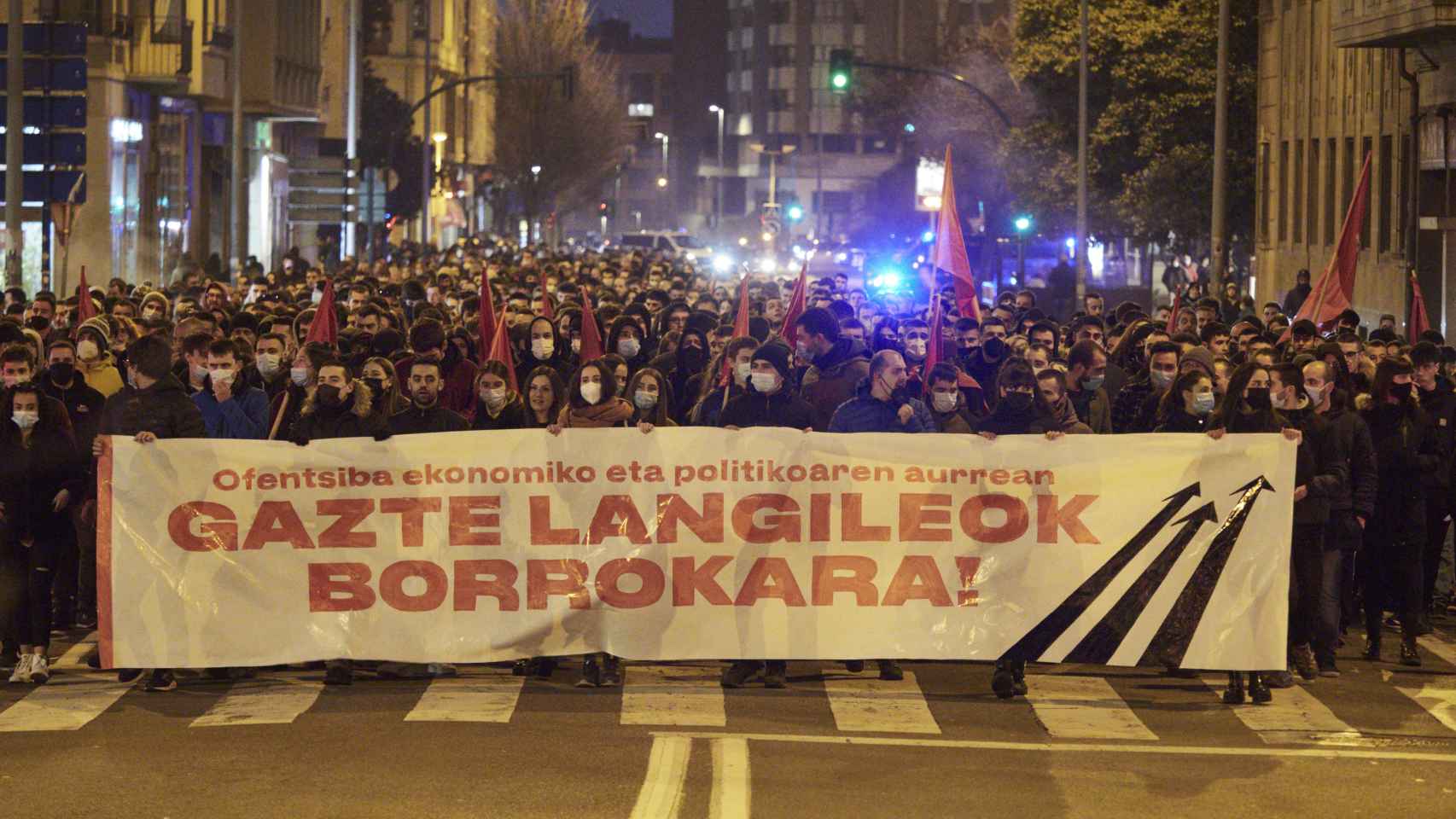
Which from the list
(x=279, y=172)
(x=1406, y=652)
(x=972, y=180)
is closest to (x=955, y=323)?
(x=1406, y=652)

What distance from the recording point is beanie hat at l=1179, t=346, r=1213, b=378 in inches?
574

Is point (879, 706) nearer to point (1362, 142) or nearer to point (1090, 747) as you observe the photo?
point (1090, 747)

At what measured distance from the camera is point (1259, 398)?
12.4 meters

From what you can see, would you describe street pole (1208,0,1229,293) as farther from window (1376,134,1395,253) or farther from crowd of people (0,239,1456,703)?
crowd of people (0,239,1456,703)

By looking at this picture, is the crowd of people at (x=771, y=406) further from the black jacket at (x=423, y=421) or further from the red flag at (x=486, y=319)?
the red flag at (x=486, y=319)

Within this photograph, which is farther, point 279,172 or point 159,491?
point 279,172

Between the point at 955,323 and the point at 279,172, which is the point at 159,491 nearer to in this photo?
the point at 955,323

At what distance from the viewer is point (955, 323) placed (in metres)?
18.9

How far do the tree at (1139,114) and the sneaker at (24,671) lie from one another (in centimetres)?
3641

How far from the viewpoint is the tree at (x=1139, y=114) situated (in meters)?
46.6

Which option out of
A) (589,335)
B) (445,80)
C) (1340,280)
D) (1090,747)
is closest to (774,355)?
(1090,747)

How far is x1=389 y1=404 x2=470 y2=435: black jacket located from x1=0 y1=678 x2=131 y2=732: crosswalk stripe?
1823 millimetres

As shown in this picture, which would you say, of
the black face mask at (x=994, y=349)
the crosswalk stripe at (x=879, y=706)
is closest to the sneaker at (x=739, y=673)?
the crosswalk stripe at (x=879, y=706)

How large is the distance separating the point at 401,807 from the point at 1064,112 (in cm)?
4410
